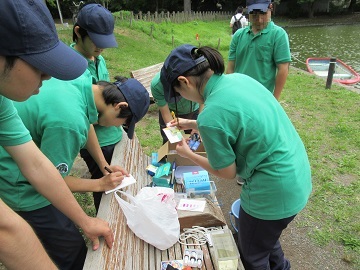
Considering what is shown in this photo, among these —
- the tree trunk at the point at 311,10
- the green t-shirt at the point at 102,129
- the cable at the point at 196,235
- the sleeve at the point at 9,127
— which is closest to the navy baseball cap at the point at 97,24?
the green t-shirt at the point at 102,129

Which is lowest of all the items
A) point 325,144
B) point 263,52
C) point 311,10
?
point 325,144

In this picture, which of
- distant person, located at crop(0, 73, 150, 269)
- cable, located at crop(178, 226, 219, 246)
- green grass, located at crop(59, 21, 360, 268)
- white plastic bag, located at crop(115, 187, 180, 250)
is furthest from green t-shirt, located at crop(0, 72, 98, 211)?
green grass, located at crop(59, 21, 360, 268)

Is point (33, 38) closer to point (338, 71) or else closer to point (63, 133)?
point (63, 133)

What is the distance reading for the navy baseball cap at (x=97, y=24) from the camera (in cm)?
242

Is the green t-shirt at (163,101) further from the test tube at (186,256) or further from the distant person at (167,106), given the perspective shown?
the test tube at (186,256)

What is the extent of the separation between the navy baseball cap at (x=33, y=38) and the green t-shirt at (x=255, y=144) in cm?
77

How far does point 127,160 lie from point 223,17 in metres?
28.4

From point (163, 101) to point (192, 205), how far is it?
3.93 ft

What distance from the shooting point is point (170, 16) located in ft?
66.2

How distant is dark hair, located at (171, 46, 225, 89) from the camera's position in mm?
1649

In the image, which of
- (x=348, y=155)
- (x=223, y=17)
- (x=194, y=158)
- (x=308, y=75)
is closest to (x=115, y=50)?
(x=308, y=75)

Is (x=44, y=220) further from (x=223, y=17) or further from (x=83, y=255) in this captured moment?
(x=223, y=17)

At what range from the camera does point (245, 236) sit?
1.94 m

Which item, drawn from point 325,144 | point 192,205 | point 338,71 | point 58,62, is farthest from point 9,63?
point 338,71
